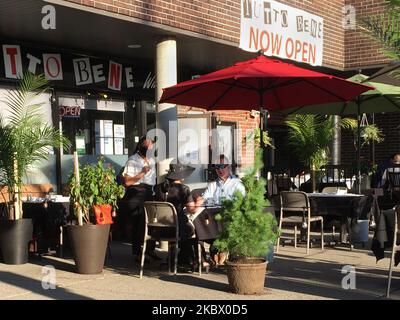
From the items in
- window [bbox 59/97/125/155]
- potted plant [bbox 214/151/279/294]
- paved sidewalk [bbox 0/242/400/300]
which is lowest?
paved sidewalk [bbox 0/242/400/300]

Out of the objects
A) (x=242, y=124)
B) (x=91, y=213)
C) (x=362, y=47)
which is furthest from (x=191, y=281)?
(x=362, y=47)

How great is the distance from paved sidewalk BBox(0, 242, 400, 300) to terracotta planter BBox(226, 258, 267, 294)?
100mm

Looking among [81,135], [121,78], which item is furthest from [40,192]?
[121,78]

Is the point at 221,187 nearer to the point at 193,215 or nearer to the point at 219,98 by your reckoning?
the point at 193,215

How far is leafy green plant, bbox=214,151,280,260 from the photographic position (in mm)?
5914

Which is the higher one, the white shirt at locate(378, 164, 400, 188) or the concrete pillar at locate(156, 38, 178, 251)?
the concrete pillar at locate(156, 38, 178, 251)

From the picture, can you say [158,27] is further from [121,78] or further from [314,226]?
[314,226]

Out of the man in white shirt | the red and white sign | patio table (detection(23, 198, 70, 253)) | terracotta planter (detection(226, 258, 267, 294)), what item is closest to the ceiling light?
the red and white sign

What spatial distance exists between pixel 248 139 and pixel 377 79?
21.8ft

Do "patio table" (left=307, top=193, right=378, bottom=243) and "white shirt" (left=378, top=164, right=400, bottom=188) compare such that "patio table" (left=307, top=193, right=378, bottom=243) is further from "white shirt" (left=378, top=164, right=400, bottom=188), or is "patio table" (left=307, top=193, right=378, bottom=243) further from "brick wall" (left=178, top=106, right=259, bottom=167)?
"brick wall" (left=178, top=106, right=259, bottom=167)

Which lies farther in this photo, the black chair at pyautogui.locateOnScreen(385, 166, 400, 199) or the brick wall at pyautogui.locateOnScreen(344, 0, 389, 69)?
the brick wall at pyautogui.locateOnScreen(344, 0, 389, 69)

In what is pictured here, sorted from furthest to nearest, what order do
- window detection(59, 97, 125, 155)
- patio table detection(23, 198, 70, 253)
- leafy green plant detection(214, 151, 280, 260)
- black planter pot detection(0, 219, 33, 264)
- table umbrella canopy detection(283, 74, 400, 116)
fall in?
window detection(59, 97, 125, 155), table umbrella canopy detection(283, 74, 400, 116), patio table detection(23, 198, 70, 253), black planter pot detection(0, 219, 33, 264), leafy green plant detection(214, 151, 280, 260)

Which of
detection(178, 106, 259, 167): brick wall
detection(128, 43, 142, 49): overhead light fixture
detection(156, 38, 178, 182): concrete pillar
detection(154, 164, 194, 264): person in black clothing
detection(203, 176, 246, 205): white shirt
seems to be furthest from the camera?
detection(178, 106, 259, 167): brick wall

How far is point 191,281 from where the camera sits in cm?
679
